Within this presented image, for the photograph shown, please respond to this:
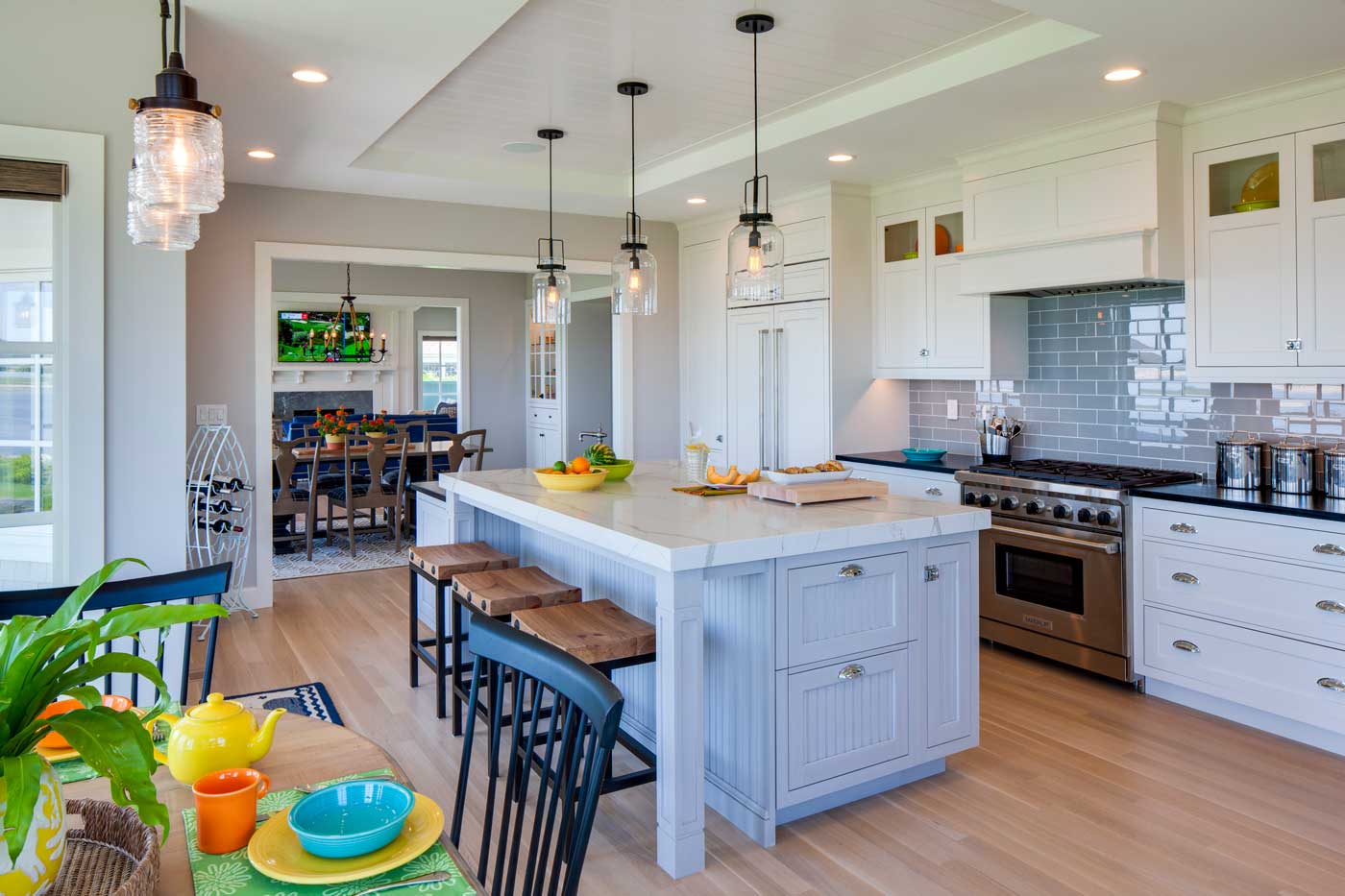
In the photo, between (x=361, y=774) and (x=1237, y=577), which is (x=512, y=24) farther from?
(x=1237, y=577)

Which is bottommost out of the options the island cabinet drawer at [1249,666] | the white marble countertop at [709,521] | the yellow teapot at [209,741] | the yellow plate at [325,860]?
the island cabinet drawer at [1249,666]

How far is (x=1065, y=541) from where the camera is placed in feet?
13.6

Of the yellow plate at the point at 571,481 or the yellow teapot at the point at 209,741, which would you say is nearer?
the yellow teapot at the point at 209,741

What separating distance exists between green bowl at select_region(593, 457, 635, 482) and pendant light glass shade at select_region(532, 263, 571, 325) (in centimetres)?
73

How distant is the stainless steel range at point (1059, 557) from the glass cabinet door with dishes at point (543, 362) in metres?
5.45

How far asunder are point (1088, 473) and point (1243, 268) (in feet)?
3.55

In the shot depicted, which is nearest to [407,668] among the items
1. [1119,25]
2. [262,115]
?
[262,115]

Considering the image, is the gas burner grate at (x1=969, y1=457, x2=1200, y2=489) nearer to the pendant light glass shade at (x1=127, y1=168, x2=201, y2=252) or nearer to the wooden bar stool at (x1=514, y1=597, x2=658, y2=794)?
the wooden bar stool at (x1=514, y1=597, x2=658, y2=794)

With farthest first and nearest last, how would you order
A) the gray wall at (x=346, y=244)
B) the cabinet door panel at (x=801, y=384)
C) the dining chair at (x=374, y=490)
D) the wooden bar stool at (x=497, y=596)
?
the dining chair at (x=374, y=490) → the cabinet door panel at (x=801, y=384) → the gray wall at (x=346, y=244) → the wooden bar stool at (x=497, y=596)

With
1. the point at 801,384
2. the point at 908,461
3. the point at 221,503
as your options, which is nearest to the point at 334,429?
the point at 221,503

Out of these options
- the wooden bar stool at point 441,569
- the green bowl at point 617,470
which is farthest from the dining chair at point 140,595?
the green bowl at point 617,470

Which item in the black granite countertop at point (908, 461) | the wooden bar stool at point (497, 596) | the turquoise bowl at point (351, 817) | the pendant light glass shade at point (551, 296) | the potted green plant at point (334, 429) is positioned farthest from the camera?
the potted green plant at point (334, 429)

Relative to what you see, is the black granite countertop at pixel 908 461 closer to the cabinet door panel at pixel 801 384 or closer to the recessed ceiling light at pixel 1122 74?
the cabinet door panel at pixel 801 384

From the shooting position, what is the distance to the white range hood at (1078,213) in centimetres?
394
